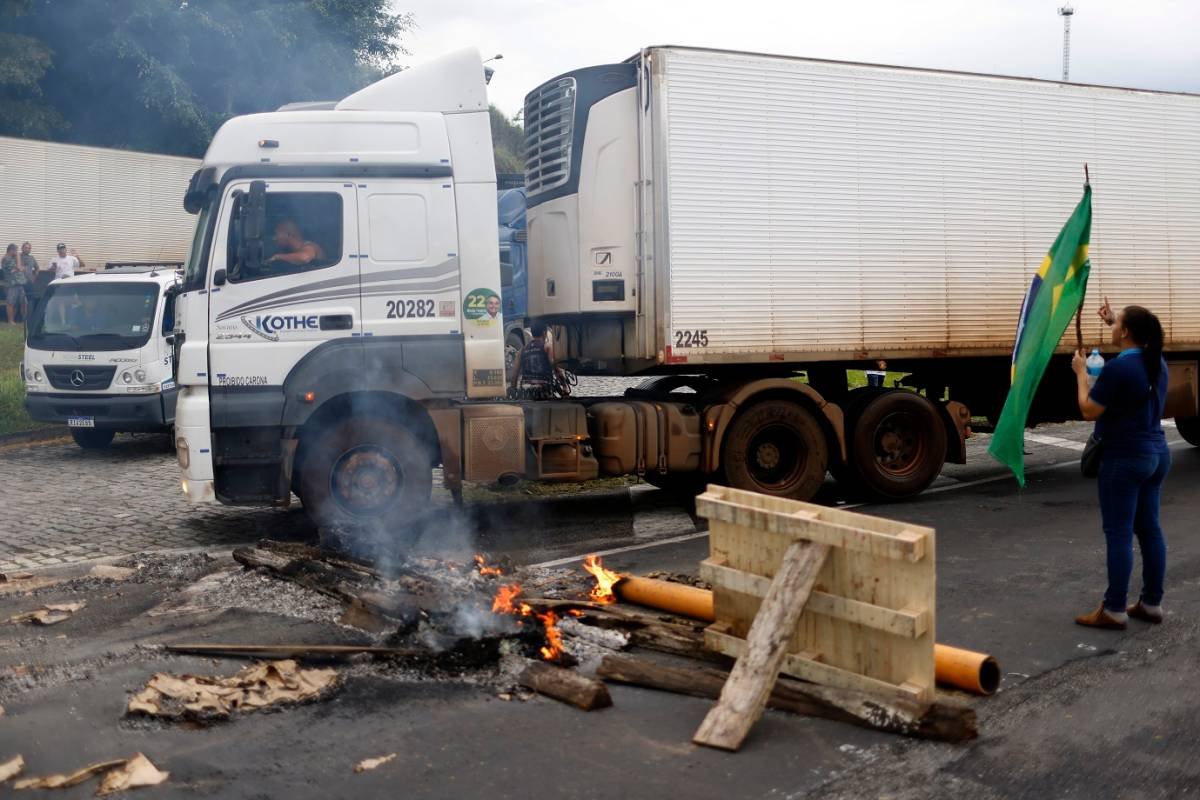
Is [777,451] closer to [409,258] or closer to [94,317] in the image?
[409,258]

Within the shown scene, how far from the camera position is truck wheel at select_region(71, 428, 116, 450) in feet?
50.0

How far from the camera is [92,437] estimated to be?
15.4 metres

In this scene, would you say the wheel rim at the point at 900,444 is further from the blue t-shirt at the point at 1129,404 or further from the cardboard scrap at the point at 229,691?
the cardboard scrap at the point at 229,691

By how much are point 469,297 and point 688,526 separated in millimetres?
2772

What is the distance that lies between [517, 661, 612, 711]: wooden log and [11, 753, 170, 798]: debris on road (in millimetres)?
1725

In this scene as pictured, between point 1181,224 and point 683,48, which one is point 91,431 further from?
point 1181,224

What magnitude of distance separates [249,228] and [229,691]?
439 centimetres

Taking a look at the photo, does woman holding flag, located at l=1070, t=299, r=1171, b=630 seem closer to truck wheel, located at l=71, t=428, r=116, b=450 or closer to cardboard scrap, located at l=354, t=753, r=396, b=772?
cardboard scrap, located at l=354, t=753, r=396, b=772

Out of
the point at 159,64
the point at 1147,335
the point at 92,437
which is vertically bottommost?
the point at 92,437

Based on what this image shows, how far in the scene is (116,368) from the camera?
14.6 meters

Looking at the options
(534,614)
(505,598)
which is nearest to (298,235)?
(505,598)

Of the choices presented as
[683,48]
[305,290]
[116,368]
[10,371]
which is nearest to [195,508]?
[305,290]

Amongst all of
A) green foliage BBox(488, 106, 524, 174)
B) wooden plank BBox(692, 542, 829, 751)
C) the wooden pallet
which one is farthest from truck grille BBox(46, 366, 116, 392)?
green foliage BBox(488, 106, 524, 174)

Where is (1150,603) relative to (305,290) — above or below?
below
